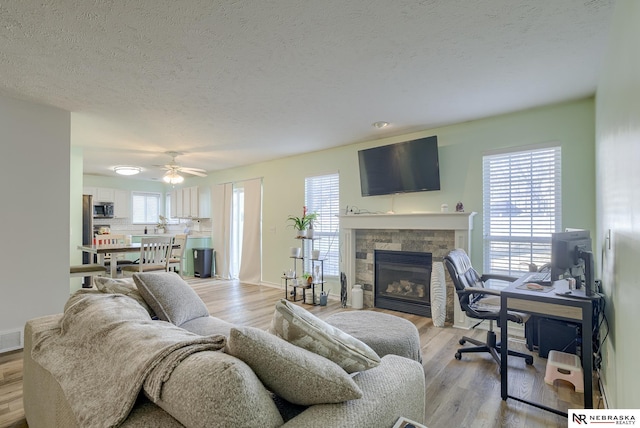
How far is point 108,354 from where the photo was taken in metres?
1.18

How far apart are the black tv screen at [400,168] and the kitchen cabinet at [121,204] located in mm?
6378

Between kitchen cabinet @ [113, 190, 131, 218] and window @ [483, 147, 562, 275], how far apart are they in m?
7.99

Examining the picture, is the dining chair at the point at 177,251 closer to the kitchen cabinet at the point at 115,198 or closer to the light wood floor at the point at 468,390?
the light wood floor at the point at 468,390

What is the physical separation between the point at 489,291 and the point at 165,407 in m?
2.48

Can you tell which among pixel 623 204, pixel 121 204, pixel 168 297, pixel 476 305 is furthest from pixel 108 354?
pixel 121 204

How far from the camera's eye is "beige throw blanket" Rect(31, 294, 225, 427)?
3.10 feet

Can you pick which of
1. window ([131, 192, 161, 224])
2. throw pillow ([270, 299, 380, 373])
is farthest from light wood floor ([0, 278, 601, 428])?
window ([131, 192, 161, 224])

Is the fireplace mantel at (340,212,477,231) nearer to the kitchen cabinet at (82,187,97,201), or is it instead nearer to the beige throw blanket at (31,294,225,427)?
the beige throw blanket at (31,294,225,427)

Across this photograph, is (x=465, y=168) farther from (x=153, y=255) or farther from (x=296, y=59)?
(x=153, y=255)

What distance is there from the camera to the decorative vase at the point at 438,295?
372 centimetres

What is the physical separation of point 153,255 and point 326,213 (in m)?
2.75

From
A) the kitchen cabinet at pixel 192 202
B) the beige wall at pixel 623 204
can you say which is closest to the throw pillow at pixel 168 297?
the beige wall at pixel 623 204

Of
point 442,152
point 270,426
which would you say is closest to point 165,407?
point 270,426
